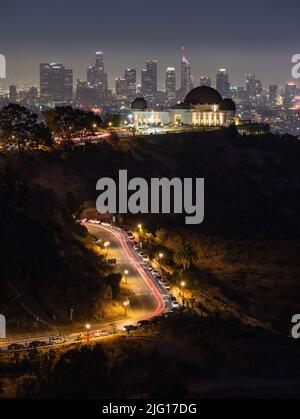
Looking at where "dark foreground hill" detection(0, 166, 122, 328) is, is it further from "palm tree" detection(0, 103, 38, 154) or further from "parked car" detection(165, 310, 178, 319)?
"palm tree" detection(0, 103, 38, 154)

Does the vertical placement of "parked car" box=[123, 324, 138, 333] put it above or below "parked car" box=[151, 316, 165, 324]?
below

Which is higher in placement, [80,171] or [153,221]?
[80,171]

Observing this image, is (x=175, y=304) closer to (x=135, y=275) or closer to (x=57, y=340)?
(x=135, y=275)

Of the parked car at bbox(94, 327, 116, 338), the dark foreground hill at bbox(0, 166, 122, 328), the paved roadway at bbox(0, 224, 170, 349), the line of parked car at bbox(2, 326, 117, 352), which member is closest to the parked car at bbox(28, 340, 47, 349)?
→ the line of parked car at bbox(2, 326, 117, 352)

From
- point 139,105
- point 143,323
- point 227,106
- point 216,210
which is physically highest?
point 139,105

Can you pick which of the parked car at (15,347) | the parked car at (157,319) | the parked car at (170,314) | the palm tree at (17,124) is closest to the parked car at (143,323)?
the parked car at (157,319)

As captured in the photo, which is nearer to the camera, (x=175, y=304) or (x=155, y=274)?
(x=175, y=304)

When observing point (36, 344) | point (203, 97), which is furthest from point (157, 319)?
point (203, 97)
